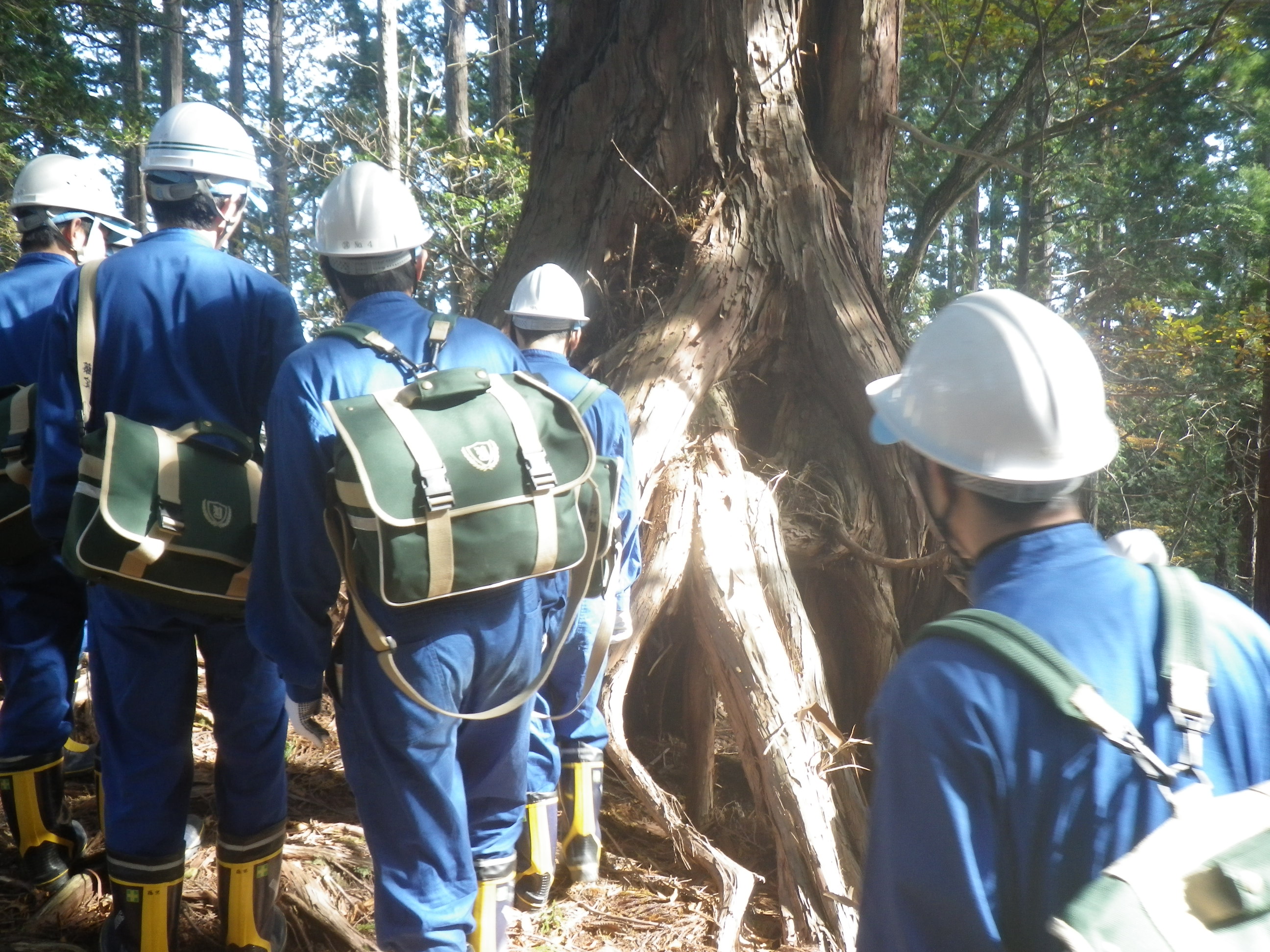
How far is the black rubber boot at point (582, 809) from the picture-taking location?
3.88m

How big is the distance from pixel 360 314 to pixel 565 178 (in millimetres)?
2824

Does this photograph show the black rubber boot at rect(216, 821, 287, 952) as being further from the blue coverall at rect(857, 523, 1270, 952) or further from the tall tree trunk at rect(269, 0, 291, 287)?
the tall tree trunk at rect(269, 0, 291, 287)

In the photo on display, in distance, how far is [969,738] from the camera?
45.0 inches

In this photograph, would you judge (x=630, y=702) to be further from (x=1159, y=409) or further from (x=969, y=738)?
(x=1159, y=409)

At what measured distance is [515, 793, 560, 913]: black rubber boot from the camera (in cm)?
359

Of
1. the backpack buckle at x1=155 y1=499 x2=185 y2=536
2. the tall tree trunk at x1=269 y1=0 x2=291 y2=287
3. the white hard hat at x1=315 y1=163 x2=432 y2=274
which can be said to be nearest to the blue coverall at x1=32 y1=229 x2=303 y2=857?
the backpack buckle at x1=155 y1=499 x2=185 y2=536

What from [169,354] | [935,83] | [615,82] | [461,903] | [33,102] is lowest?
[461,903]

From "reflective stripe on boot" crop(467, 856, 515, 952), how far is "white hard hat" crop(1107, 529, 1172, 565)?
1793mm

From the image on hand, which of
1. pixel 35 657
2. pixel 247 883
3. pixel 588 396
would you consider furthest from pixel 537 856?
pixel 35 657

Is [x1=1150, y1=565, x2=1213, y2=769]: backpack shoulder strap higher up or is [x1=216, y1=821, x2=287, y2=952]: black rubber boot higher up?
[x1=1150, y1=565, x2=1213, y2=769]: backpack shoulder strap

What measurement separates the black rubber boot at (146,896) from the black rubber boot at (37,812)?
0.68m

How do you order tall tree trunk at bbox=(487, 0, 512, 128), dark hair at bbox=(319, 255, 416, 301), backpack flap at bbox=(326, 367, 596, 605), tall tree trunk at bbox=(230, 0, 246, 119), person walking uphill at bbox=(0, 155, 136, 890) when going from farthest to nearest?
tall tree trunk at bbox=(230, 0, 246, 119) → tall tree trunk at bbox=(487, 0, 512, 128) → person walking uphill at bbox=(0, 155, 136, 890) → dark hair at bbox=(319, 255, 416, 301) → backpack flap at bbox=(326, 367, 596, 605)

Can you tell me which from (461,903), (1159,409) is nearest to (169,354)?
(461,903)

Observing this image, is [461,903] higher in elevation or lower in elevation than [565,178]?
lower
